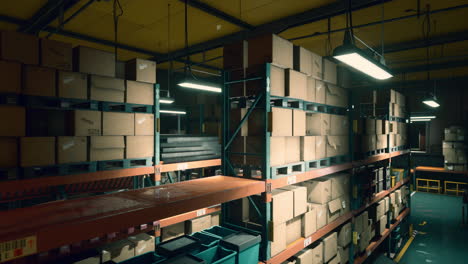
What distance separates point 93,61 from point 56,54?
0.54 metres

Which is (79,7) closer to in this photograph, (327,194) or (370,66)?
(370,66)

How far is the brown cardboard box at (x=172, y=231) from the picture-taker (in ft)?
18.1

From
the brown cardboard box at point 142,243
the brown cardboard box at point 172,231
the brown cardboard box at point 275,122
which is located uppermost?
the brown cardboard box at point 275,122

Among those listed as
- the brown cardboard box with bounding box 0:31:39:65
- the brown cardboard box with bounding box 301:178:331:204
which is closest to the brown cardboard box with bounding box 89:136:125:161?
the brown cardboard box with bounding box 0:31:39:65

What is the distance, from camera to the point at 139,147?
477 centimetres

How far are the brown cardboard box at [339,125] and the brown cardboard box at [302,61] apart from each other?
115 centimetres

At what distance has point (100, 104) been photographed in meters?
4.32

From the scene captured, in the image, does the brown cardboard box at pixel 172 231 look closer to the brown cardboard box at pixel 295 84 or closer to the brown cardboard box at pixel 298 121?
the brown cardboard box at pixel 298 121

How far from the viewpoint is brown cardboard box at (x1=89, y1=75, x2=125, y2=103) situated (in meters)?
4.19

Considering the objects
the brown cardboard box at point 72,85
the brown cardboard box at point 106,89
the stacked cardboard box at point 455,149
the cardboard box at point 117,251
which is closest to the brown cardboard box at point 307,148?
the cardboard box at point 117,251

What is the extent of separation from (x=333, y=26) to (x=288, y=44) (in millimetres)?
3685

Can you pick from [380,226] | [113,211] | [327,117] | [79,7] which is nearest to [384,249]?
[380,226]

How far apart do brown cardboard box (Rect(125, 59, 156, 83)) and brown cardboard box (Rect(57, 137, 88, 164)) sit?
4.87 feet

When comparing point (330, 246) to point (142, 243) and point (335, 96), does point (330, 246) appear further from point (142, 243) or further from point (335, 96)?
point (142, 243)
